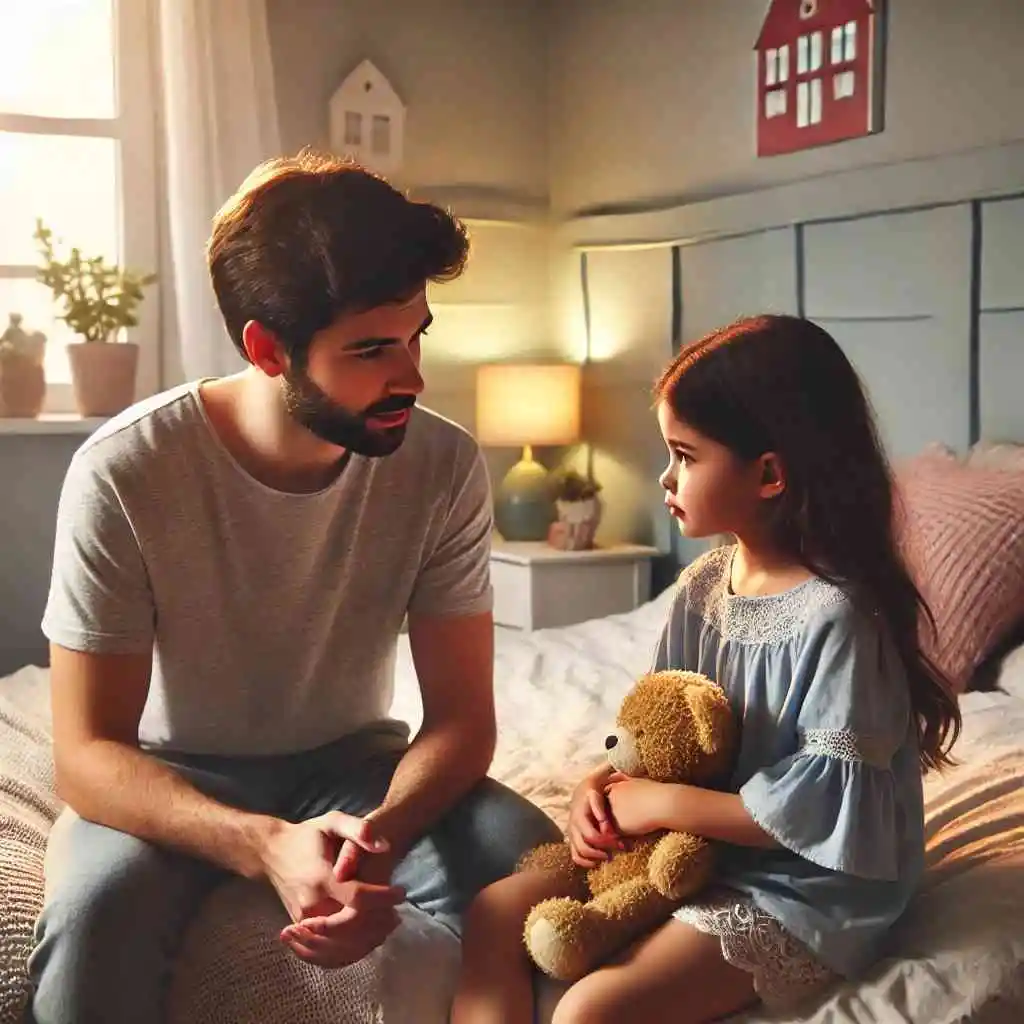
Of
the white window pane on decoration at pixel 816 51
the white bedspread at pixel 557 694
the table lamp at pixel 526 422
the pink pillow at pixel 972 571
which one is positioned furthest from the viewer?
the table lamp at pixel 526 422

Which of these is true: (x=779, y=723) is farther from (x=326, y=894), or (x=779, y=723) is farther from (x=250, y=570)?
(x=250, y=570)

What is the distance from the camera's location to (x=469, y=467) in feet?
5.51

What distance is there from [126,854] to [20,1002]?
0.52 feet

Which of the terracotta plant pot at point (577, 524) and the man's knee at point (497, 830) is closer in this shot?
the man's knee at point (497, 830)

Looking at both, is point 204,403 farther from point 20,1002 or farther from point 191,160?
point 191,160

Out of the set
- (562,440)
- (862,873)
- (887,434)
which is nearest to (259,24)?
(562,440)

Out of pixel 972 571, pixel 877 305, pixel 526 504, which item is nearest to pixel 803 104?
pixel 877 305

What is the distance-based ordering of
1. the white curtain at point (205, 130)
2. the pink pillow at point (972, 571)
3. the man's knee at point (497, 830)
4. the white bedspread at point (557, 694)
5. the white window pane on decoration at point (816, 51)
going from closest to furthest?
the man's knee at point (497, 830) < the white bedspread at point (557, 694) < the pink pillow at point (972, 571) < the white window pane on decoration at point (816, 51) < the white curtain at point (205, 130)

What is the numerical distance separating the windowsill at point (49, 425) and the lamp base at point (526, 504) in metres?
1.11

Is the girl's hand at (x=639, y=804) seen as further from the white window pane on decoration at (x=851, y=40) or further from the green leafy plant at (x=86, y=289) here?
the green leafy plant at (x=86, y=289)

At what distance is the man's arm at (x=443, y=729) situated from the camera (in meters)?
1.46

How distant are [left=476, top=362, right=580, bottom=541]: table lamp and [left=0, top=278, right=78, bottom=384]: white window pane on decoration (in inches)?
42.9

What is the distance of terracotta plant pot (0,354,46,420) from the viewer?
327 centimetres

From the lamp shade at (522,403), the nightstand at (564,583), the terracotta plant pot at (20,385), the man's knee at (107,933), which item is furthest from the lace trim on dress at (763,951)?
the lamp shade at (522,403)
